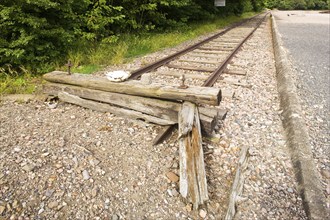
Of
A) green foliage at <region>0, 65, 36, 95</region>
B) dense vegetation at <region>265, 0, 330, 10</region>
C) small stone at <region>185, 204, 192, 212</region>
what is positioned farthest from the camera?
dense vegetation at <region>265, 0, 330, 10</region>

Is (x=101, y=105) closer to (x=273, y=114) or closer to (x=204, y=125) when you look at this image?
(x=204, y=125)

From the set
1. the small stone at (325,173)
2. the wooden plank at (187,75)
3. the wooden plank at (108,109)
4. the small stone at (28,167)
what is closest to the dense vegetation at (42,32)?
the wooden plank at (108,109)

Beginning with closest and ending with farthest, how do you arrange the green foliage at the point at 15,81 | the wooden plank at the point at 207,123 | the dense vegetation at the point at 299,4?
the wooden plank at the point at 207,123 < the green foliage at the point at 15,81 < the dense vegetation at the point at 299,4

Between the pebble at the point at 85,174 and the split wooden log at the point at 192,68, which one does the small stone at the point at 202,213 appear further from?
the split wooden log at the point at 192,68

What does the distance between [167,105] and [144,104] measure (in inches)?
14.2

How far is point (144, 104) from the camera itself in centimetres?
348

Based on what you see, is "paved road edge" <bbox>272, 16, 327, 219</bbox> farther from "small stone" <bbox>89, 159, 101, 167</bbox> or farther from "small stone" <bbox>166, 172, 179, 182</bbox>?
"small stone" <bbox>89, 159, 101, 167</bbox>

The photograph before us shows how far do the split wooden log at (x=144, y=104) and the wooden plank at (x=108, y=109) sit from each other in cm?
4

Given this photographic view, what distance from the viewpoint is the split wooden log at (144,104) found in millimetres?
3256

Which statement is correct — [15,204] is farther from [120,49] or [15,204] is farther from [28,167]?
[120,49]

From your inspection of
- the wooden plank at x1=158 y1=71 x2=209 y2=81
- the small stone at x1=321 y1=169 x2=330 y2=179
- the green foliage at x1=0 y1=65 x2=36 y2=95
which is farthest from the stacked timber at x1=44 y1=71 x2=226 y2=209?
the wooden plank at x1=158 y1=71 x2=209 y2=81

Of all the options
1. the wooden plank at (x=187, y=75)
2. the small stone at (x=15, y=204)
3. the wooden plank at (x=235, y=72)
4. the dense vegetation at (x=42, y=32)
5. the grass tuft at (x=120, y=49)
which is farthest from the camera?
the grass tuft at (x=120, y=49)

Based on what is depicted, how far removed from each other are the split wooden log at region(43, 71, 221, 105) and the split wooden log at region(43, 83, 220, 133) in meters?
0.08

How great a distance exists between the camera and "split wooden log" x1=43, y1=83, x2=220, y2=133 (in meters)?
3.26
